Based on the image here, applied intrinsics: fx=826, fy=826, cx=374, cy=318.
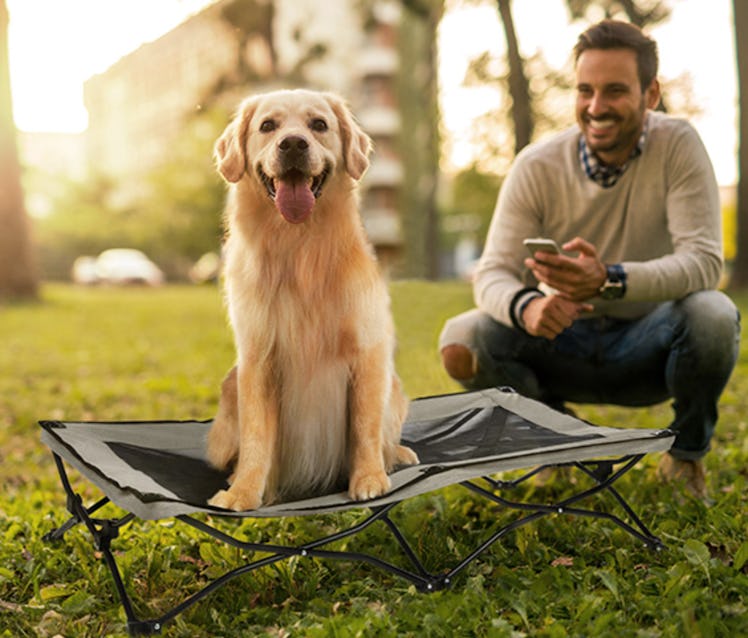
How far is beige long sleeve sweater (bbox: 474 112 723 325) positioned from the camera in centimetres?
304

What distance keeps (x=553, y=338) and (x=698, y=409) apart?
58cm

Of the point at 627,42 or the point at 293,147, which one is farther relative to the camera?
the point at 627,42

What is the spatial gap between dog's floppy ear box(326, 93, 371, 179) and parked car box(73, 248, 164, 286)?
24.9 metres

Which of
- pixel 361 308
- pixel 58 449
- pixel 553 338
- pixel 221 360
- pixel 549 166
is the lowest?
pixel 221 360

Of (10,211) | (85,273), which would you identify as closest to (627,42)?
(10,211)

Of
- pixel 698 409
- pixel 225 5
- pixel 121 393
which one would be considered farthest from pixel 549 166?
pixel 225 5

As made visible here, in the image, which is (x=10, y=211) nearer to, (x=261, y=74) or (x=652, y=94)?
(x=261, y=74)

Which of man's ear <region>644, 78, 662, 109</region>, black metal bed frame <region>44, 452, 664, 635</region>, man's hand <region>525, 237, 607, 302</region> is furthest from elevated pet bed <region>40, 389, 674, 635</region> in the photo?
man's ear <region>644, 78, 662, 109</region>

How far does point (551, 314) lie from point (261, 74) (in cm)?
1526

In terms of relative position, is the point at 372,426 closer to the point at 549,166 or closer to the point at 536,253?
the point at 536,253

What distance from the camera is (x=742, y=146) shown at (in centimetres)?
1069

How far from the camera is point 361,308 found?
249 centimetres

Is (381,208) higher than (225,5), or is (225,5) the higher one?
(225,5)

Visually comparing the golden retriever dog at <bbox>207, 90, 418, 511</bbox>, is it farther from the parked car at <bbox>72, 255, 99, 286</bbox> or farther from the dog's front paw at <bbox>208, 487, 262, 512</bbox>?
the parked car at <bbox>72, 255, 99, 286</bbox>
